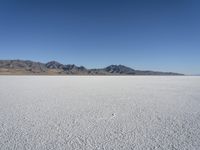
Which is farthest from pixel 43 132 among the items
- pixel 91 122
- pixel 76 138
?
pixel 91 122

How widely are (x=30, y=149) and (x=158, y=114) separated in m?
3.73

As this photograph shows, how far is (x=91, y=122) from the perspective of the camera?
491 cm

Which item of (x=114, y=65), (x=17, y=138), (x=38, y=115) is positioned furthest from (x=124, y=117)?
(x=114, y=65)

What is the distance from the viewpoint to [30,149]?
327 cm

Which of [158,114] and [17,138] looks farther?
[158,114]

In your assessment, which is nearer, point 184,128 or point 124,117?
point 184,128

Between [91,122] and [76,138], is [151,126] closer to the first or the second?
[91,122]

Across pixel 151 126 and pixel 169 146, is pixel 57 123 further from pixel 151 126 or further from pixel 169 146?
pixel 169 146

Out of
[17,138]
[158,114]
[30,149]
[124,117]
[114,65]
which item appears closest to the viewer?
[30,149]

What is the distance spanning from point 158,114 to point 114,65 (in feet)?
604

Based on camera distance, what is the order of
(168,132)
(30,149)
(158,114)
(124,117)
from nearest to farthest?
(30,149)
(168,132)
(124,117)
(158,114)

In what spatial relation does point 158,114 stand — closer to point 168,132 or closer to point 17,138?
point 168,132

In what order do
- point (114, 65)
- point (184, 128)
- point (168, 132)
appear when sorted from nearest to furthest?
point (168, 132), point (184, 128), point (114, 65)

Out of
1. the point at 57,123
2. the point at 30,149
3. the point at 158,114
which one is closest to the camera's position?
Result: the point at 30,149
